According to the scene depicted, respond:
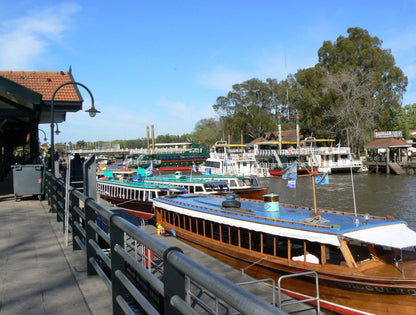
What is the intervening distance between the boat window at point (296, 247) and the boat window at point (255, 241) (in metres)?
1.52

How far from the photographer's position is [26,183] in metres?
14.9

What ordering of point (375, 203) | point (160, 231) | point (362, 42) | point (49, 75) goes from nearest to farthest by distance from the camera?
point (49, 75) → point (160, 231) → point (375, 203) → point (362, 42)

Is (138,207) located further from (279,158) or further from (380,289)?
(279,158)

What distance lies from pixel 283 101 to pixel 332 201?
6265 centimetres

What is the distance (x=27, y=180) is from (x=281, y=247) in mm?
10109

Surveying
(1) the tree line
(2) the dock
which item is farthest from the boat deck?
(1) the tree line

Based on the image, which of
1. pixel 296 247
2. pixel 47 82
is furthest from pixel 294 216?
pixel 47 82

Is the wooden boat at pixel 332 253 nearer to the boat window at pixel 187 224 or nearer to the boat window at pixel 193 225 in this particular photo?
the boat window at pixel 193 225

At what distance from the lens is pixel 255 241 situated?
43.0ft

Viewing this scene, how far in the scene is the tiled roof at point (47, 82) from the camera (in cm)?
1686

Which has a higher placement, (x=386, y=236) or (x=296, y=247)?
(x=386, y=236)

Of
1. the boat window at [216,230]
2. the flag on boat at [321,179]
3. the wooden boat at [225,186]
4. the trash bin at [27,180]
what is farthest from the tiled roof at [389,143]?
the trash bin at [27,180]

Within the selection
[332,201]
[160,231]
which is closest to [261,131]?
[332,201]

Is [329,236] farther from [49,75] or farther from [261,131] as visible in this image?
[261,131]
